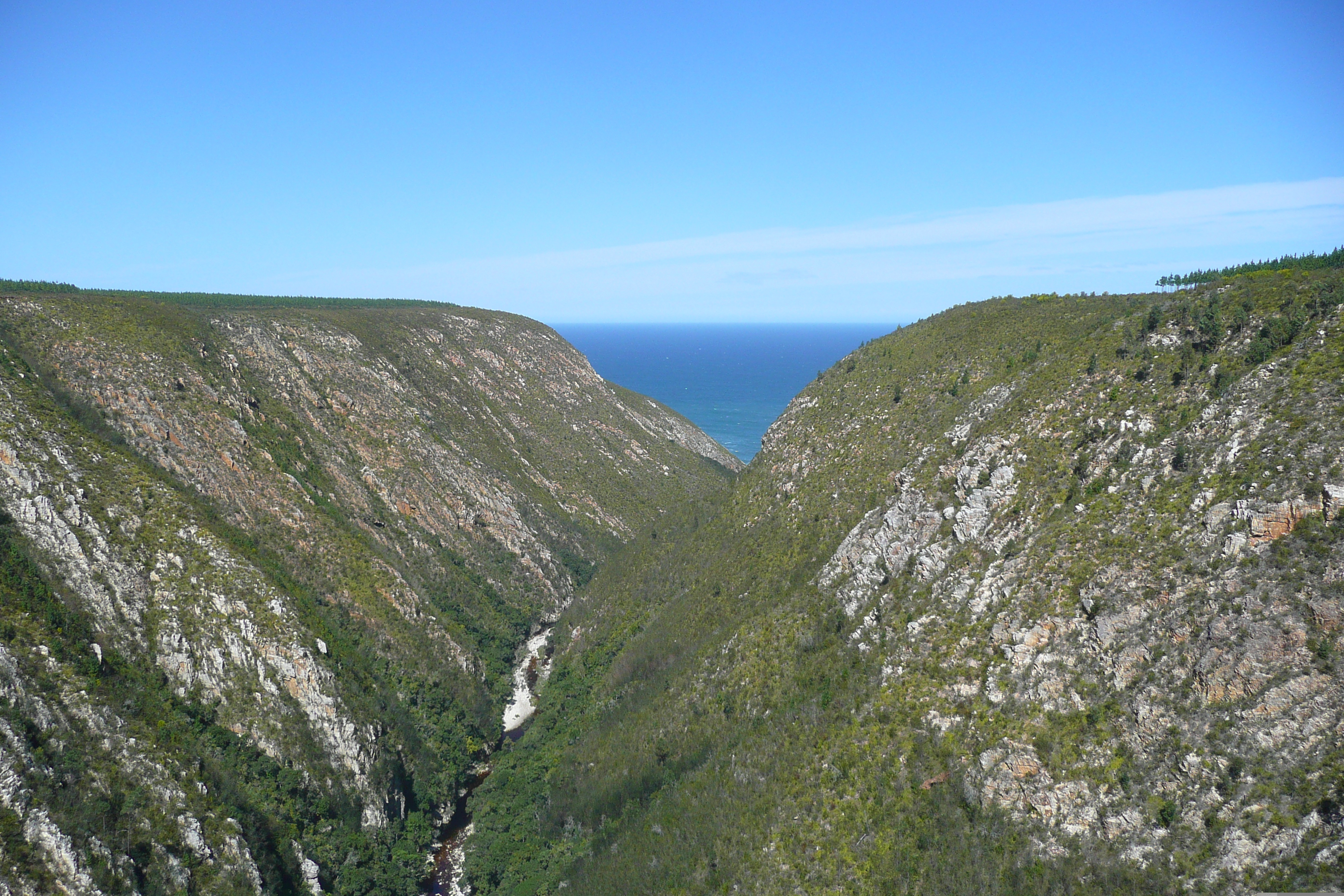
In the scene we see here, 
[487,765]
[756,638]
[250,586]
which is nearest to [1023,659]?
[756,638]

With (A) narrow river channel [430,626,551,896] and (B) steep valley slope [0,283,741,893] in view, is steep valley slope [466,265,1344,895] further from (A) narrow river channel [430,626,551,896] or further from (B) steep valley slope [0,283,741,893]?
(B) steep valley slope [0,283,741,893]

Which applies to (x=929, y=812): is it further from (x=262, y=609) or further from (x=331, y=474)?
(x=331, y=474)

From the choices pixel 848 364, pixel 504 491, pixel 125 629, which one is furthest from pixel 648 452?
pixel 125 629

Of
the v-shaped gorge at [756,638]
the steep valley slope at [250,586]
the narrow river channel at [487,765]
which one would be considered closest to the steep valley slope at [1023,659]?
the v-shaped gorge at [756,638]

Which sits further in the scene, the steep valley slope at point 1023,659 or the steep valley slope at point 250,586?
the steep valley slope at point 250,586

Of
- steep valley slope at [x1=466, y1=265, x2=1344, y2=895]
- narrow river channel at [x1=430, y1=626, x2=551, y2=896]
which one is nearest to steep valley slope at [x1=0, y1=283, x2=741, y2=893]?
narrow river channel at [x1=430, y1=626, x2=551, y2=896]

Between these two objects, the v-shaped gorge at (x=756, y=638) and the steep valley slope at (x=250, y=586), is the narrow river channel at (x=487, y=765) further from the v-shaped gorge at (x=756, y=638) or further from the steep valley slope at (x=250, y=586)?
the steep valley slope at (x=250, y=586)

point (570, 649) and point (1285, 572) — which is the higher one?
point (1285, 572)
